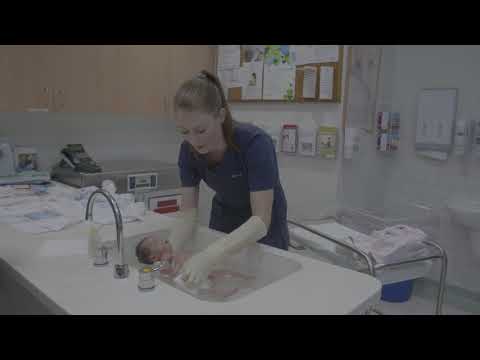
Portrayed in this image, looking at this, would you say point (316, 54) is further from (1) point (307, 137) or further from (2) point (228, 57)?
(2) point (228, 57)

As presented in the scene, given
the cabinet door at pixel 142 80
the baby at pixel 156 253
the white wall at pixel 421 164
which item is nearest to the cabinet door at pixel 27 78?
the cabinet door at pixel 142 80

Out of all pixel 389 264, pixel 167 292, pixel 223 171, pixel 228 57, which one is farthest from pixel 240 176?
pixel 228 57

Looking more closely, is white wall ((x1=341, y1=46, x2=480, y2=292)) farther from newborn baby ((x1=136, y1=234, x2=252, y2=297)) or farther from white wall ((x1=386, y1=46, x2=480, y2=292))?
newborn baby ((x1=136, y1=234, x2=252, y2=297))

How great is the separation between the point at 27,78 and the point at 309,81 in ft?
5.86

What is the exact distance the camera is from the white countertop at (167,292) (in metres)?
0.91

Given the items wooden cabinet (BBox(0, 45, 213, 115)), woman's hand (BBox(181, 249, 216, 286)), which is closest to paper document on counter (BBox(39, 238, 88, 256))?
woman's hand (BBox(181, 249, 216, 286))

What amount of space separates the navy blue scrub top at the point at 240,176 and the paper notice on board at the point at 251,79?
159 cm

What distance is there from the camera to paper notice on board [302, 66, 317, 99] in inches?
107

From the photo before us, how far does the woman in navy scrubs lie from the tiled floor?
1217mm

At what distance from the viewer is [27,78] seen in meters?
2.25
